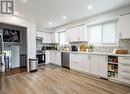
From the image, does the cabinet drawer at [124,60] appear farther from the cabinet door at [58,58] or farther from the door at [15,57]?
the door at [15,57]

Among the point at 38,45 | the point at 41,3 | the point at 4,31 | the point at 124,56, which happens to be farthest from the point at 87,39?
the point at 4,31

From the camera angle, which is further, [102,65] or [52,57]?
[52,57]

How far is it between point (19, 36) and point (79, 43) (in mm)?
3711

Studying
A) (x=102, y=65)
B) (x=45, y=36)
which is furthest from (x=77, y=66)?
(x=45, y=36)

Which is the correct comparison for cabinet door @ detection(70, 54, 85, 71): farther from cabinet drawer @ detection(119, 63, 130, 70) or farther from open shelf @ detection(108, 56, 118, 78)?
cabinet drawer @ detection(119, 63, 130, 70)

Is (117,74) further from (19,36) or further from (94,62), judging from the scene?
(19,36)

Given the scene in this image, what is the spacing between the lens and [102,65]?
348cm

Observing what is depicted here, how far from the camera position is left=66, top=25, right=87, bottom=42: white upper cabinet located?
4.68 metres

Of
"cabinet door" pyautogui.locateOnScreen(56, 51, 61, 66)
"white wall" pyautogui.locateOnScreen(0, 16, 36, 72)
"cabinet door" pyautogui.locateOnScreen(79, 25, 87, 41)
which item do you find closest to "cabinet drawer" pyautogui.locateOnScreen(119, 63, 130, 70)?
"cabinet door" pyautogui.locateOnScreen(79, 25, 87, 41)

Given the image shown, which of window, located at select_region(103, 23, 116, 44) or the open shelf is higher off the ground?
window, located at select_region(103, 23, 116, 44)

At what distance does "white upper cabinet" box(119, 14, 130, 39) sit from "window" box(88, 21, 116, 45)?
0.56 meters

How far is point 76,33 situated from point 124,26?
228 cm

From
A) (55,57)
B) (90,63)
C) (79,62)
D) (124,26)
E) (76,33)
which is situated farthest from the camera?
(55,57)

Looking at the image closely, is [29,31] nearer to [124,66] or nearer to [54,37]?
[54,37]
